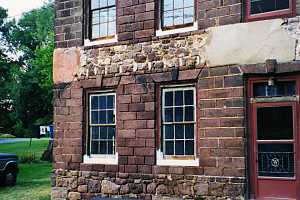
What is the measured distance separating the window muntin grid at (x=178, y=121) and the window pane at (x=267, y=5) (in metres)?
2.40

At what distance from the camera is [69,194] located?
1305cm

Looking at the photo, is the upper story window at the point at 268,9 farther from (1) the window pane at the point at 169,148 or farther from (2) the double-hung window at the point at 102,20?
(2) the double-hung window at the point at 102,20

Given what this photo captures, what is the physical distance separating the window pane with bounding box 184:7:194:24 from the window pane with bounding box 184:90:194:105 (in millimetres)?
1763

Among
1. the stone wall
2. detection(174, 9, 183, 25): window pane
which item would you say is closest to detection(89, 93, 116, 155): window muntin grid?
the stone wall

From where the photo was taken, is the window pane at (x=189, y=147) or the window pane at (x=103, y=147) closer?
the window pane at (x=189, y=147)

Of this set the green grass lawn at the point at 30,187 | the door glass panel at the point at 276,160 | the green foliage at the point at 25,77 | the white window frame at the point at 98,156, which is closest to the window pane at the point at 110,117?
the white window frame at the point at 98,156

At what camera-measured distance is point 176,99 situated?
11766 mm

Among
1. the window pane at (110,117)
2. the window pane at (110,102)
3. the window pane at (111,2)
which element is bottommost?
the window pane at (110,117)

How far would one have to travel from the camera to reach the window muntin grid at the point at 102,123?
1276 cm

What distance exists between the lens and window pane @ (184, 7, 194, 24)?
38.5 feet

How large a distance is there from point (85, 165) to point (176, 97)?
10.7 feet

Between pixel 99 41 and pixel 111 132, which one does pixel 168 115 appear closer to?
pixel 111 132

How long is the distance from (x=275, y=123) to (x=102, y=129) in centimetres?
479

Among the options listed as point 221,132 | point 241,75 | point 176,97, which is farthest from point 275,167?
point 176,97
